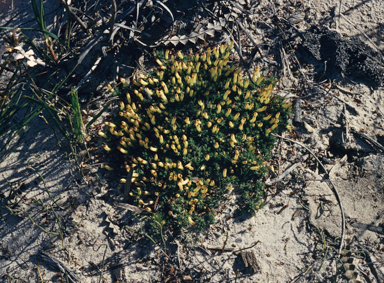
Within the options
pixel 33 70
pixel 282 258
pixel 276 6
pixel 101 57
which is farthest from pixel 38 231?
pixel 276 6

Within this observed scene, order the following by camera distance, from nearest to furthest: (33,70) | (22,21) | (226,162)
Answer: (226,162)
(33,70)
(22,21)

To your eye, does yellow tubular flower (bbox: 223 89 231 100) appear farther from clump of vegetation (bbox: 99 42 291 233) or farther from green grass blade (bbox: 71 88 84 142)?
green grass blade (bbox: 71 88 84 142)

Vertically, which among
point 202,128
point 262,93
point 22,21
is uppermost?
point 22,21

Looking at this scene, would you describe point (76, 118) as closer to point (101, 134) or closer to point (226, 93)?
point (101, 134)

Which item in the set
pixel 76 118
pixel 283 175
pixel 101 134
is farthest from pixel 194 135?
pixel 76 118

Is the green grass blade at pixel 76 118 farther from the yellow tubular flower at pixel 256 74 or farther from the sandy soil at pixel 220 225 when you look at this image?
the yellow tubular flower at pixel 256 74

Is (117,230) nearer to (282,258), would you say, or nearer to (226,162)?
(226,162)

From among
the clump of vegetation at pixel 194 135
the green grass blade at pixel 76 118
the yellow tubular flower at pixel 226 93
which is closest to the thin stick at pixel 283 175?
the clump of vegetation at pixel 194 135

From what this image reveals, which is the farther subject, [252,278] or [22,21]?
[22,21]
